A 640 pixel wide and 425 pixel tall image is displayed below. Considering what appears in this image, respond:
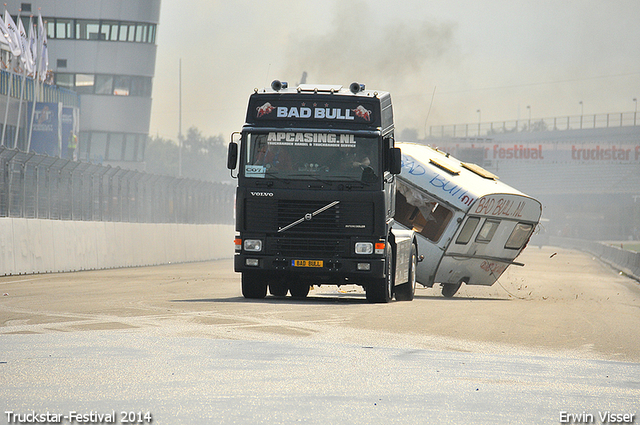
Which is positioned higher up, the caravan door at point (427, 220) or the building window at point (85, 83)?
the building window at point (85, 83)

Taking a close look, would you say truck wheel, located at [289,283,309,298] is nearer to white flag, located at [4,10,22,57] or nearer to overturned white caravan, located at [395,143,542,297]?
overturned white caravan, located at [395,143,542,297]

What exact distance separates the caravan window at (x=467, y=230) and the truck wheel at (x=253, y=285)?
5.66 metres

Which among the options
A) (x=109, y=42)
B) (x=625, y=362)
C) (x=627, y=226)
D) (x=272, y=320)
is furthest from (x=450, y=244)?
(x=627, y=226)

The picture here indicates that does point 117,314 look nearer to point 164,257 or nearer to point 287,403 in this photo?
point 287,403

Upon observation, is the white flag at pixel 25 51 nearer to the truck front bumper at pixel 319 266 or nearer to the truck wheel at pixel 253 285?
the truck wheel at pixel 253 285

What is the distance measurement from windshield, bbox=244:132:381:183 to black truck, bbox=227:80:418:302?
0.05 feet

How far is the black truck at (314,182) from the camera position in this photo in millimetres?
14914

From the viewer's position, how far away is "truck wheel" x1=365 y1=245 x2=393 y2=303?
15.8 metres

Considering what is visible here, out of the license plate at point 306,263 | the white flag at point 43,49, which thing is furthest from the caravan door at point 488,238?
the white flag at point 43,49

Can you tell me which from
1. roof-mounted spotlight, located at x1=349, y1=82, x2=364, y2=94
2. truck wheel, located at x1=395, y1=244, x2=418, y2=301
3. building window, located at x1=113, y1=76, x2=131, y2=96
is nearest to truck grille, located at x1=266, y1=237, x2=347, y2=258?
roof-mounted spotlight, located at x1=349, y1=82, x2=364, y2=94

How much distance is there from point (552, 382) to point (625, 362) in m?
1.85

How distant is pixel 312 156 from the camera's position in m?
15.0

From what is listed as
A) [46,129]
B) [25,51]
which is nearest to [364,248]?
[25,51]

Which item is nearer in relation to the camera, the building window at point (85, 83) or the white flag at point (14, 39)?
the white flag at point (14, 39)
